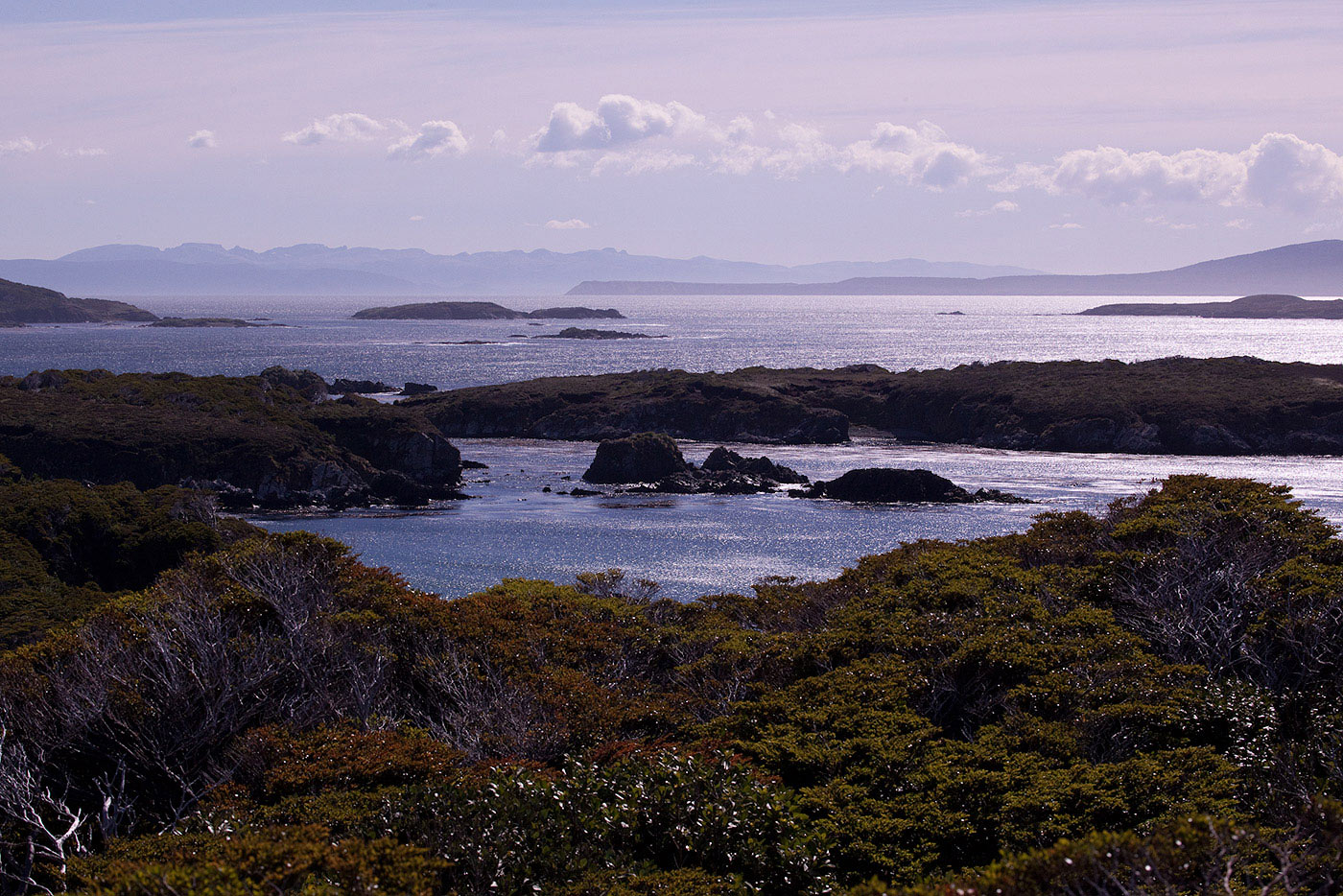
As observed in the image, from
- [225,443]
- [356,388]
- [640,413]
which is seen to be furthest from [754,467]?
[356,388]

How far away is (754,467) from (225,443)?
40073mm

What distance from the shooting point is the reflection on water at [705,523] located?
54219mm

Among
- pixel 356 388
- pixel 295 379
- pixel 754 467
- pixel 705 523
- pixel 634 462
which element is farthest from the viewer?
pixel 356 388

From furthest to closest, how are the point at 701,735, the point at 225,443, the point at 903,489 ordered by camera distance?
Answer: the point at 225,443, the point at 903,489, the point at 701,735

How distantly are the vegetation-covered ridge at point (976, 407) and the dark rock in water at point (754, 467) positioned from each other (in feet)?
78.9

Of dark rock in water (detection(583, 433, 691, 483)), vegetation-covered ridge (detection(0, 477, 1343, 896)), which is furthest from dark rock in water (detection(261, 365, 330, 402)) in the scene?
vegetation-covered ridge (detection(0, 477, 1343, 896))

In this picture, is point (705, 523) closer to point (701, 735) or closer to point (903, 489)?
point (903, 489)

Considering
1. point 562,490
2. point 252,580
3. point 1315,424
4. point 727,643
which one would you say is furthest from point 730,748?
point 1315,424

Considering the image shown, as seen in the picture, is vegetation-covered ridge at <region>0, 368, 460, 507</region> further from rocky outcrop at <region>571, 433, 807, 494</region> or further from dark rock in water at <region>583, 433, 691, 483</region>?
rocky outcrop at <region>571, 433, 807, 494</region>

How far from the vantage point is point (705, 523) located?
220ft

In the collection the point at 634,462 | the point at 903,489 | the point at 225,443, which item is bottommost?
the point at 903,489

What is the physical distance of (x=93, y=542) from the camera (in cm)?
4303

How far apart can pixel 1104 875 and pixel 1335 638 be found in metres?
13.7

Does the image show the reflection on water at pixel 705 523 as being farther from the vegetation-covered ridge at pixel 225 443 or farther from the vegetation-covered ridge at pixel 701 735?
the vegetation-covered ridge at pixel 701 735
